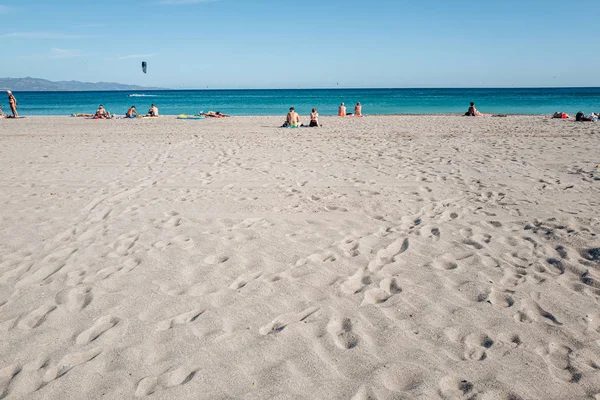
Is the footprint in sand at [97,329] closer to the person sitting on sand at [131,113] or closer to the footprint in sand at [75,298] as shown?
the footprint in sand at [75,298]

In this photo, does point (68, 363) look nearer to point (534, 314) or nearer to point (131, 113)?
point (534, 314)

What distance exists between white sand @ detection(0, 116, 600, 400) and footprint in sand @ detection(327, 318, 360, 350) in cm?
1

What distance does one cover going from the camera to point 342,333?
304cm

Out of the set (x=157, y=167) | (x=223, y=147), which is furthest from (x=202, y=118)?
(x=157, y=167)

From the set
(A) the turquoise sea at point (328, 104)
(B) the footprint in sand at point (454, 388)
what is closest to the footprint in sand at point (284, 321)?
(B) the footprint in sand at point (454, 388)

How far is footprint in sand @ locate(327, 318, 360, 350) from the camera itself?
2918mm

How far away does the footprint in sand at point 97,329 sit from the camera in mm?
2988

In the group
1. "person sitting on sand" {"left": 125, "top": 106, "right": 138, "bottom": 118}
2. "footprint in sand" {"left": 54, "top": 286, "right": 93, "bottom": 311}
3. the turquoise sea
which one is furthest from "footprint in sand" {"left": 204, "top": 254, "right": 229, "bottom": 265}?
the turquoise sea

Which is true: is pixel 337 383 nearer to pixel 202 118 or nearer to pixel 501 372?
pixel 501 372

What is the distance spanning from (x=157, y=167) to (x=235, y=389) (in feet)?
24.8

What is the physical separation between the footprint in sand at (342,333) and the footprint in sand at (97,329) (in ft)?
5.59

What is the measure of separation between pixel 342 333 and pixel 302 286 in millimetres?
780

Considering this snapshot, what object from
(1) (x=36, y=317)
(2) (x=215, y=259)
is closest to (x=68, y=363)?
(1) (x=36, y=317)

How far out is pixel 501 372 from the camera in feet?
8.59
